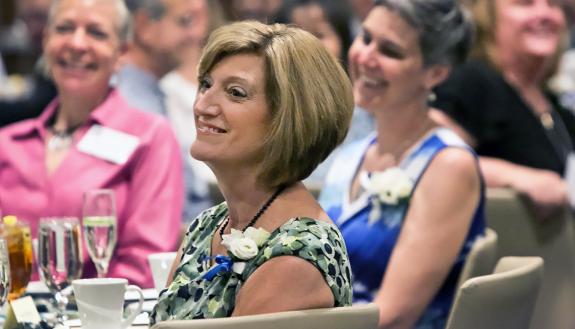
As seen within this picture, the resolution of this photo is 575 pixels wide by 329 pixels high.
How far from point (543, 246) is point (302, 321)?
2057mm

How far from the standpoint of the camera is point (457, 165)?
3486mm

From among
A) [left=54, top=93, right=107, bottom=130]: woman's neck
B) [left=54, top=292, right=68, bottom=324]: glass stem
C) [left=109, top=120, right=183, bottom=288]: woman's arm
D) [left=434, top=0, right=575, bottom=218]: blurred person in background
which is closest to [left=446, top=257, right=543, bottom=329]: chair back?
[left=54, top=292, right=68, bottom=324]: glass stem

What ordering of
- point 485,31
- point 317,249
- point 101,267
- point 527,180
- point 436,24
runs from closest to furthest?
point 317,249
point 101,267
point 436,24
point 527,180
point 485,31

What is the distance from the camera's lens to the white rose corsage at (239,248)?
2320mm

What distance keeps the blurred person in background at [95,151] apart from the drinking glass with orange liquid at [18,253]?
97cm

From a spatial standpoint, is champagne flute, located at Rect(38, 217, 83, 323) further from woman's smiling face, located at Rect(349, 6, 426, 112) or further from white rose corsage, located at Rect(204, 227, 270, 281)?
woman's smiling face, located at Rect(349, 6, 426, 112)

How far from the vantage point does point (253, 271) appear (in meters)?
2.30

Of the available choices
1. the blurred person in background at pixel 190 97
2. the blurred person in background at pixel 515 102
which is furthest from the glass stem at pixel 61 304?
the blurred person in background at pixel 190 97

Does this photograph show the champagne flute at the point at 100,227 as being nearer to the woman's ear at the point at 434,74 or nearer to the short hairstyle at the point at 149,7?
the woman's ear at the point at 434,74

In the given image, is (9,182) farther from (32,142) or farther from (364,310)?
(364,310)

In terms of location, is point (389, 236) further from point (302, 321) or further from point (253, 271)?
point (302, 321)

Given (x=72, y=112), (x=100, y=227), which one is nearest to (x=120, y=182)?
(x=72, y=112)

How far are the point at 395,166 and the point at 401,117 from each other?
0.56 ft

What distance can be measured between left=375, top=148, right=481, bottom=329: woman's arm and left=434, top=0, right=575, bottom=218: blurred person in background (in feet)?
1.89
